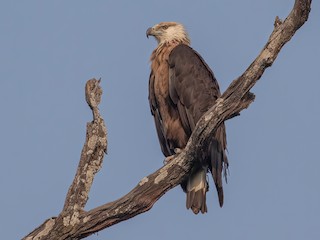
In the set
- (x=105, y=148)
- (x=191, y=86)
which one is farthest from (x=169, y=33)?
(x=105, y=148)

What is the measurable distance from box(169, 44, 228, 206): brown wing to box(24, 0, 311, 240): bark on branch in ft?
5.72

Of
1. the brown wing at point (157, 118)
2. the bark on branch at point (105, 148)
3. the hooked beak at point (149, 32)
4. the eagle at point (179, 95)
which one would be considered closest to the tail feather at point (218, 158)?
the eagle at point (179, 95)

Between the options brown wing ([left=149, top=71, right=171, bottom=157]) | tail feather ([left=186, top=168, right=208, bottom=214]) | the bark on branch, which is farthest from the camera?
brown wing ([left=149, top=71, right=171, bottom=157])

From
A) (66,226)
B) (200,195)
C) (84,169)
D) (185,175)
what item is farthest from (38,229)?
(200,195)

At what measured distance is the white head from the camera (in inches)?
353

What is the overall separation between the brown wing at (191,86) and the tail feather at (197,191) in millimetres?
529

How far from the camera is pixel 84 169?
5699mm

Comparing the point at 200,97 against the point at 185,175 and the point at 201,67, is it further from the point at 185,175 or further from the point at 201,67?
the point at 185,175

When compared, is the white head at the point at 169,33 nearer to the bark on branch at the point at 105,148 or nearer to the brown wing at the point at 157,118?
the brown wing at the point at 157,118

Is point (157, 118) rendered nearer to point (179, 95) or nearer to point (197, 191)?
point (179, 95)

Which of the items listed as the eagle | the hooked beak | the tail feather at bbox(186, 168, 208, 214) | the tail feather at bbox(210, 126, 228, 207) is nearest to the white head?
the hooked beak

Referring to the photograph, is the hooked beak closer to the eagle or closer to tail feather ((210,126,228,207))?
the eagle

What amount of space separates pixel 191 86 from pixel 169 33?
144 cm

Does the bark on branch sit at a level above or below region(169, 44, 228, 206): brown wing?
below
